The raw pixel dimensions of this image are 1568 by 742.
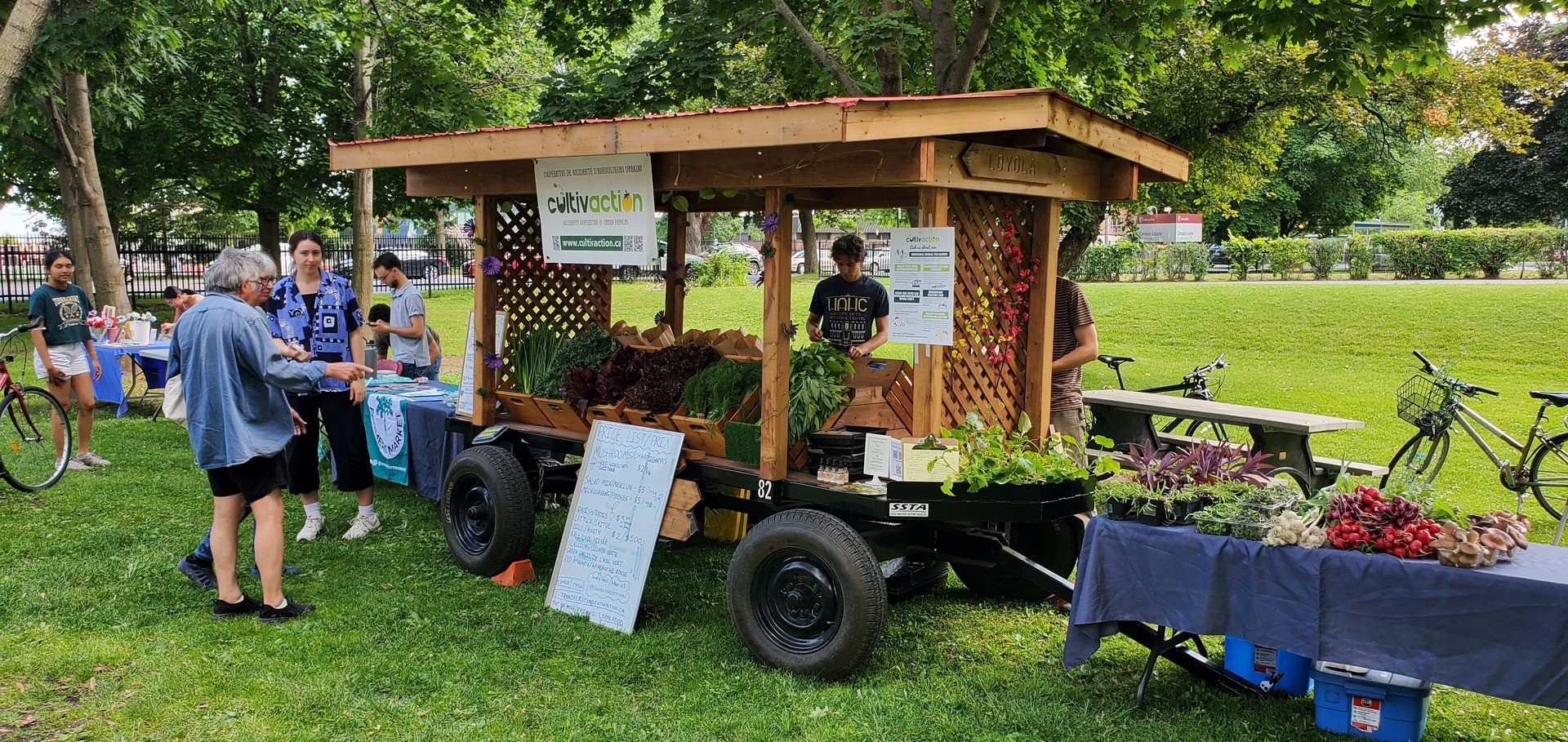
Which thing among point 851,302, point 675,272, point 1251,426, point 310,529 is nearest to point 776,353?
point 851,302

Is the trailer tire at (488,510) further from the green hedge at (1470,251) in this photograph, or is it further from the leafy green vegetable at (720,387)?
the green hedge at (1470,251)

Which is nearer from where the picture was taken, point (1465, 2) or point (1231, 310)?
point (1465, 2)

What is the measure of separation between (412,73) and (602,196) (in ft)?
30.8

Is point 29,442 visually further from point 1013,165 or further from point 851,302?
point 1013,165

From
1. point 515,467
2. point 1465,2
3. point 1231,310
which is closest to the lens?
point 515,467

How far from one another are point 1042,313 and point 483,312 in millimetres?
3303

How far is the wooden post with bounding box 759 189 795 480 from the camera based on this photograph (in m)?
4.82

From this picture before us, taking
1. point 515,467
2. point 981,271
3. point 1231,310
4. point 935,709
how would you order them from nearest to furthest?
point 935,709 < point 981,271 < point 515,467 < point 1231,310

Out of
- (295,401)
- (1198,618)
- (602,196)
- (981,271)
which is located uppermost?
(602,196)

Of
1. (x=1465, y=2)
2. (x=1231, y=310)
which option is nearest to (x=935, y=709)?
(x=1465, y=2)

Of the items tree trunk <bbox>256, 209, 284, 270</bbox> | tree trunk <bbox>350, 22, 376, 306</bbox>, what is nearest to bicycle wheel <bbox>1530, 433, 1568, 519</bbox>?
tree trunk <bbox>350, 22, 376, 306</bbox>

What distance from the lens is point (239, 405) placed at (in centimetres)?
495

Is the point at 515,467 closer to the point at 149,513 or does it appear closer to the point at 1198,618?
the point at 149,513

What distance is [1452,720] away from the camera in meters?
4.18
